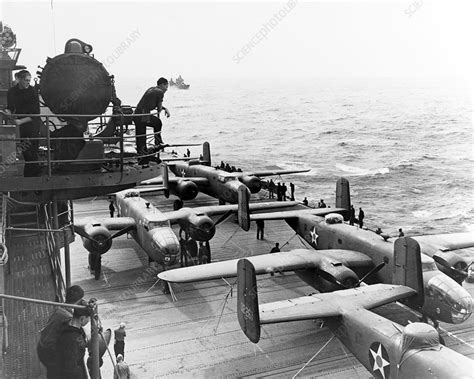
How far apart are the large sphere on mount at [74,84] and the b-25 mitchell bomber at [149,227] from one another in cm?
1148

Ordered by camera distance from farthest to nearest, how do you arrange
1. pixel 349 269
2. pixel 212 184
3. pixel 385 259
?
pixel 212 184 → pixel 385 259 → pixel 349 269

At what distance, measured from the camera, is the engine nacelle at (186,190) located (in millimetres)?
36125

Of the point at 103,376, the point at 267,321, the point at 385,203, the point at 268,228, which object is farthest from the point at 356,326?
the point at 385,203

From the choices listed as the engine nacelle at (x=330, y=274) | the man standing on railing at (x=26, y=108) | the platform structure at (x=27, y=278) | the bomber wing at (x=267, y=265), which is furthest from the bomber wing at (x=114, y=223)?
the man standing on railing at (x=26, y=108)

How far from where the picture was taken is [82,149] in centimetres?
1061

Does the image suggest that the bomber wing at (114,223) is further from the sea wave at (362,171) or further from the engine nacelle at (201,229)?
the sea wave at (362,171)

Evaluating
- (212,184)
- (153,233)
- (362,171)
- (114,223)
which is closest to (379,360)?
(153,233)

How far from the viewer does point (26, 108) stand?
10289 mm

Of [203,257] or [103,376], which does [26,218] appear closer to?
[103,376]

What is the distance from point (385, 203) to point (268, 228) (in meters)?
25.2

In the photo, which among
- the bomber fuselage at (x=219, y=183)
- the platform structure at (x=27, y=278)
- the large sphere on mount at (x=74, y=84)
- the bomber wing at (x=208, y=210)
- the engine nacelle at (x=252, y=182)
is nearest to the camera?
the platform structure at (x=27, y=278)

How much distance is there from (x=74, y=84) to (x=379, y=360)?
33.3ft

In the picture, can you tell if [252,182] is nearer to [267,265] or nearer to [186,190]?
[186,190]

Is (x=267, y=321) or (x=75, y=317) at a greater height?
(x=75, y=317)
